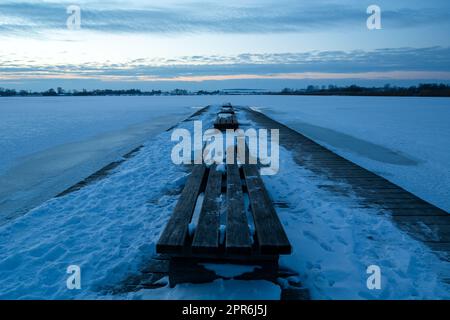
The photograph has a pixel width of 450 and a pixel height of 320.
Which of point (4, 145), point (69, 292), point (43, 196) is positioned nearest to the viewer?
point (69, 292)

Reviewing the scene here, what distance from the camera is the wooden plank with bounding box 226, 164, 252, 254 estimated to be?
2.35 m

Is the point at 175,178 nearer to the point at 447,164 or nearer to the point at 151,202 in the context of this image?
the point at 151,202

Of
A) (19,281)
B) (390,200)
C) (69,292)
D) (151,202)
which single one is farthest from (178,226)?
(390,200)

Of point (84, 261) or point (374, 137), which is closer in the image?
point (84, 261)

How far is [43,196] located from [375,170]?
740cm

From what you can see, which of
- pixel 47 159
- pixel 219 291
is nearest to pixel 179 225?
pixel 219 291

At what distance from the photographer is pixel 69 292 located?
256 cm

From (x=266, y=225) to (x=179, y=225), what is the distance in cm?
81

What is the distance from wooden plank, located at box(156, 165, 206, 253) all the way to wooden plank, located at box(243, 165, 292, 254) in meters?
0.66

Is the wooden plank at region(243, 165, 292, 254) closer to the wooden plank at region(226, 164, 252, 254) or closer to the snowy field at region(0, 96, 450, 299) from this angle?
the wooden plank at region(226, 164, 252, 254)

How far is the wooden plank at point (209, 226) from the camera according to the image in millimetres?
2385

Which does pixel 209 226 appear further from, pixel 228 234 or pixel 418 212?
pixel 418 212

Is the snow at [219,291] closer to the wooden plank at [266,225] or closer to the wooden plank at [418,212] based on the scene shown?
the wooden plank at [266,225]

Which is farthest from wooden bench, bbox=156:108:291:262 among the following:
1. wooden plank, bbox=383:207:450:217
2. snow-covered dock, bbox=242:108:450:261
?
wooden plank, bbox=383:207:450:217
